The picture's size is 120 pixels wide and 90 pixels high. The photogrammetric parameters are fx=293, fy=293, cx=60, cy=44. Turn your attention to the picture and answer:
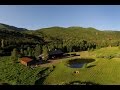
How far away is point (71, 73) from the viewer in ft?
19.5

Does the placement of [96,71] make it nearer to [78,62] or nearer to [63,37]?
[78,62]

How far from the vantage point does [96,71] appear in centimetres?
600

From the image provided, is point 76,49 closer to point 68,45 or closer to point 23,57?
point 68,45

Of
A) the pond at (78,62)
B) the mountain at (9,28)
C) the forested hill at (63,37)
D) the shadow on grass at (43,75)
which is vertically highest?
the mountain at (9,28)

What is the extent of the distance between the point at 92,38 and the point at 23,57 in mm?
1589

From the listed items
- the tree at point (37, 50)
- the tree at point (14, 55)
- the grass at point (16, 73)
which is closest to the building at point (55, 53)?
the tree at point (37, 50)

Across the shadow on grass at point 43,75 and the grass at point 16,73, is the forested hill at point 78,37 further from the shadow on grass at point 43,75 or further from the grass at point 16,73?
the grass at point 16,73

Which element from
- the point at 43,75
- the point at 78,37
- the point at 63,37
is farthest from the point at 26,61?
the point at 78,37

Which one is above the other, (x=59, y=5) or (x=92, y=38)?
(x=59, y=5)

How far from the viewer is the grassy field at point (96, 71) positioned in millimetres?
5762

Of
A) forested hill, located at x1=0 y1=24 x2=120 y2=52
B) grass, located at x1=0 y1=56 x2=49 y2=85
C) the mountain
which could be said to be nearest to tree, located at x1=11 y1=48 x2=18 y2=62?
grass, located at x1=0 y1=56 x2=49 y2=85

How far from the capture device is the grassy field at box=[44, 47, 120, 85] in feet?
18.9
